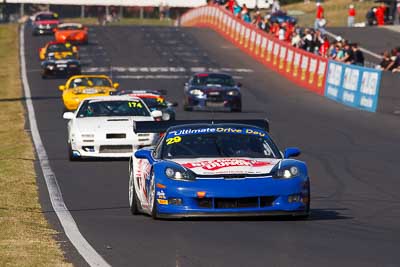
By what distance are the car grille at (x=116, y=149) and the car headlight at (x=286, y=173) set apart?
961 cm

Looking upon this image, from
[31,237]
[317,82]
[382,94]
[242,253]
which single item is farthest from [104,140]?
[317,82]

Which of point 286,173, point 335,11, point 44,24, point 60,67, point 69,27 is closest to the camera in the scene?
point 286,173

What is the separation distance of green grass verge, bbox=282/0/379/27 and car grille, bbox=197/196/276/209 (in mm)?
64760

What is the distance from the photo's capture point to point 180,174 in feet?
42.2

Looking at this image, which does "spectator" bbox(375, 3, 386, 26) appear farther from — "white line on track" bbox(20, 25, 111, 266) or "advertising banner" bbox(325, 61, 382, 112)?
"white line on track" bbox(20, 25, 111, 266)

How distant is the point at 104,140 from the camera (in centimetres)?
2223

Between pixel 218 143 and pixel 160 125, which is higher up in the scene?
pixel 218 143

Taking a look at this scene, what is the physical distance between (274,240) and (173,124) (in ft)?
14.9

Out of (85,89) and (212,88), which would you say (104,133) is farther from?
(212,88)

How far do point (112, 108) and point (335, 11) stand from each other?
230 feet

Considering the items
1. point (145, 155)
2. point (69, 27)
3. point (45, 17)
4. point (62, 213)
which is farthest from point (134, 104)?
point (45, 17)

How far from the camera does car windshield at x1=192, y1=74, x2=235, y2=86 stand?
39.2 m

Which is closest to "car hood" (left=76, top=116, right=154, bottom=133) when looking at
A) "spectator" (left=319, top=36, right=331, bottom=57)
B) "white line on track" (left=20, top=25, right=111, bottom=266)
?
"white line on track" (left=20, top=25, right=111, bottom=266)

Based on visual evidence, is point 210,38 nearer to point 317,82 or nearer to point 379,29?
point 379,29
